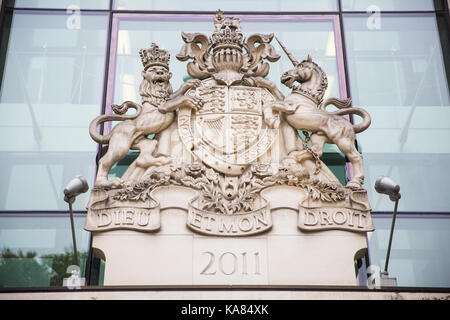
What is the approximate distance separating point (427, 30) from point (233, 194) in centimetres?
538

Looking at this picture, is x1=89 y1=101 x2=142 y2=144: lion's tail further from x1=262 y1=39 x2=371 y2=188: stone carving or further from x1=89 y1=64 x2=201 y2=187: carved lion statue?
x1=262 y1=39 x2=371 y2=188: stone carving

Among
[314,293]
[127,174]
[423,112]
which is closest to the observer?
[314,293]

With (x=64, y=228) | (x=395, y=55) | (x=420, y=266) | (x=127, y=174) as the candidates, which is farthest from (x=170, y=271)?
(x=395, y=55)

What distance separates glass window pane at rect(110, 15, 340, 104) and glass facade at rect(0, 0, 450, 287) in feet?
0.07

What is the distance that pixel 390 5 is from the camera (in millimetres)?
12383

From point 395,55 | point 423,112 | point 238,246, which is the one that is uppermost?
point 395,55

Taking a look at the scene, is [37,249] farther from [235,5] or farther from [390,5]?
[390,5]

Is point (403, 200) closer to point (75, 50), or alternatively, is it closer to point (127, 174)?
point (127, 174)

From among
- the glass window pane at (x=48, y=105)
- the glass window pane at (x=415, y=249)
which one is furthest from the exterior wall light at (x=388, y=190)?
the glass window pane at (x=48, y=105)

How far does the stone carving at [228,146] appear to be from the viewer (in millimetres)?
8664

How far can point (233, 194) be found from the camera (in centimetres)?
881

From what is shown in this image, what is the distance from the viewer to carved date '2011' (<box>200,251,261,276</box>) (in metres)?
8.35

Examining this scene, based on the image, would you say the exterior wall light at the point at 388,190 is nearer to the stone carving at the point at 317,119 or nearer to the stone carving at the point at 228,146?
the stone carving at the point at 228,146

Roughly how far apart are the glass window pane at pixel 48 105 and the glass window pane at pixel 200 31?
0.41 m
